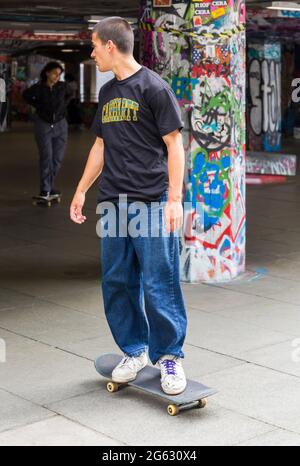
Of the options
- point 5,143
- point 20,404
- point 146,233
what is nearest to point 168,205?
point 146,233

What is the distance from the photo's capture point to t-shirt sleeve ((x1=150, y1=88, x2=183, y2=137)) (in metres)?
4.75

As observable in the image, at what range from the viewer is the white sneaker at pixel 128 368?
5078 mm

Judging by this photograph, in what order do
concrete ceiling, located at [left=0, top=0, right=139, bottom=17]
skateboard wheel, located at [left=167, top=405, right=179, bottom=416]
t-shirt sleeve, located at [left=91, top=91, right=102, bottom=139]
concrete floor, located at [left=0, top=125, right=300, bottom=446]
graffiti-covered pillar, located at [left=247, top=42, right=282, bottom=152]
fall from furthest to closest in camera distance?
1. graffiti-covered pillar, located at [left=247, top=42, right=282, bottom=152]
2. concrete ceiling, located at [left=0, top=0, right=139, bottom=17]
3. t-shirt sleeve, located at [left=91, top=91, right=102, bottom=139]
4. skateboard wheel, located at [left=167, top=405, right=179, bottom=416]
5. concrete floor, located at [left=0, top=125, right=300, bottom=446]

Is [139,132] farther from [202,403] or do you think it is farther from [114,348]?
A: [114,348]

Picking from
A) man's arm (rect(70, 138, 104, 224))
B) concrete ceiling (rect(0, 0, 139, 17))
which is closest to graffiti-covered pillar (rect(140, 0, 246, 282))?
man's arm (rect(70, 138, 104, 224))

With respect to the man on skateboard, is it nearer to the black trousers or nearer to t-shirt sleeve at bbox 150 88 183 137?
t-shirt sleeve at bbox 150 88 183 137

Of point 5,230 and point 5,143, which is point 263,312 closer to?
point 5,230

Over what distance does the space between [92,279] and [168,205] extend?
341cm

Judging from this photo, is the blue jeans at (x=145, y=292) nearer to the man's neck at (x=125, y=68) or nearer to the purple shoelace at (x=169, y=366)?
the purple shoelace at (x=169, y=366)

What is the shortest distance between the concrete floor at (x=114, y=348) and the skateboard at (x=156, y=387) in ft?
0.17

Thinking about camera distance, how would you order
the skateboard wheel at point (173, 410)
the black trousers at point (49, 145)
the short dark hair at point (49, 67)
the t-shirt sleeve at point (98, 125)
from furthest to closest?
the black trousers at point (49, 145), the short dark hair at point (49, 67), the t-shirt sleeve at point (98, 125), the skateboard wheel at point (173, 410)

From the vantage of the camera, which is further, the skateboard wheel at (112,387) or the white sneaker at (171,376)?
the skateboard wheel at (112,387)

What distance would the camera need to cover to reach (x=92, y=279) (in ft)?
26.6

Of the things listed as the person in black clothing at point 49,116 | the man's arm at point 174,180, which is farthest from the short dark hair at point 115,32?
the person in black clothing at point 49,116
